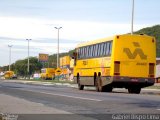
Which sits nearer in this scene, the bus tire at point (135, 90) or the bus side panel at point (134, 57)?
the bus side panel at point (134, 57)

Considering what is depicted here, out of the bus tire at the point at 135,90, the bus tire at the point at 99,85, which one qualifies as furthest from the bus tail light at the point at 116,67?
the bus tire at the point at 135,90

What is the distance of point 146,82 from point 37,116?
1907 cm

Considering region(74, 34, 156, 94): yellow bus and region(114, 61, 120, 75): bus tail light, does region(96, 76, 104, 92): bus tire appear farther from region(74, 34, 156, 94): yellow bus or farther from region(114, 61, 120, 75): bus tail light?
region(114, 61, 120, 75): bus tail light

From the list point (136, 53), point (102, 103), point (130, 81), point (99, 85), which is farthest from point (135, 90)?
point (102, 103)

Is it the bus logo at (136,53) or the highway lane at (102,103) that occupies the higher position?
the bus logo at (136,53)

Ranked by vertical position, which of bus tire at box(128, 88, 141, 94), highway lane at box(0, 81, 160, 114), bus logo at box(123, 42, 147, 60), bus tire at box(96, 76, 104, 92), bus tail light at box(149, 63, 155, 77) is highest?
bus logo at box(123, 42, 147, 60)

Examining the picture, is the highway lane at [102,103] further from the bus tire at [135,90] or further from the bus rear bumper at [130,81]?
the bus tire at [135,90]

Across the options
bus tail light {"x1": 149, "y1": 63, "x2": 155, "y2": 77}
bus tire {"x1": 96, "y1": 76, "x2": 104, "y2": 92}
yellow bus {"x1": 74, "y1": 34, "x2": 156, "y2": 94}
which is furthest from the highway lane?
bus tire {"x1": 96, "y1": 76, "x2": 104, "y2": 92}

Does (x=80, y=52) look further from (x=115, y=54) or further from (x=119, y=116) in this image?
(x=119, y=116)

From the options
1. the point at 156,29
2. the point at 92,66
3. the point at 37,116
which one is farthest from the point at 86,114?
A: the point at 156,29

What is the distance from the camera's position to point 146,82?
111 ft

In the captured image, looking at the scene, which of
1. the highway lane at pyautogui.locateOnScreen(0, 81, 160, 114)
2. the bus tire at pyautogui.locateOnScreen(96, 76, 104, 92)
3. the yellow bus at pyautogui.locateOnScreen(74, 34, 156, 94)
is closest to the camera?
the highway lane at pyautogui.locateOnScreen(0, 81, 160, 114)

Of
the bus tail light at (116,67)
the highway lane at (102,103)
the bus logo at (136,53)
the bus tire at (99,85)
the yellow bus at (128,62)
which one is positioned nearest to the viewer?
the highway lane at (102,103)

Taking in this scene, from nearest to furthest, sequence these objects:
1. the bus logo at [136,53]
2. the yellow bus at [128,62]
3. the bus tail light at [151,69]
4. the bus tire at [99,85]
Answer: the yellow bus at [128,62] < the bus logo at [136,53] < the bus tail light at [151,69] < the bus tire at [99,85]
